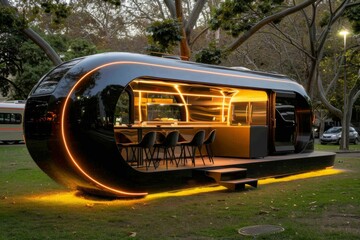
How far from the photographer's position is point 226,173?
10.7 metres

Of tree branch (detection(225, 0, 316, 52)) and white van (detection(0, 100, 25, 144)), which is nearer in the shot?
tree branch (detection(225, 0, 316, 52))

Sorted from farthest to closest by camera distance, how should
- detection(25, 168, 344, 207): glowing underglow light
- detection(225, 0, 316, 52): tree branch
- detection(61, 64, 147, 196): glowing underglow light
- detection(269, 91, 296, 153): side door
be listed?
1. detection(225, 0, 316, 52): tree branch
2. detection(269, 91, 296, 153): side door
3. detection(25, 168, 344, 207): glowing underglow light
4. detection(61, 64, 147, 196): glowing underglow light

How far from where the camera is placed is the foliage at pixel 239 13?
16422 mm

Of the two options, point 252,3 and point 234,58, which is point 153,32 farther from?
point 234,58

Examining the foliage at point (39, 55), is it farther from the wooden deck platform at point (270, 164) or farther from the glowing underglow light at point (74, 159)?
the glowing underglow light at point (74, 159)

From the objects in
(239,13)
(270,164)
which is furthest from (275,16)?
(270,164)

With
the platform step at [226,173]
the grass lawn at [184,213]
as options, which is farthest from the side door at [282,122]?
the platform step at [226,173]

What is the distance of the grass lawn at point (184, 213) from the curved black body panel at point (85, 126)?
47 cm

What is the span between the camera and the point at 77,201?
9.22 meters

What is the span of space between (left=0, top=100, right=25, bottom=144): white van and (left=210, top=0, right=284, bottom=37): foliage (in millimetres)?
18716

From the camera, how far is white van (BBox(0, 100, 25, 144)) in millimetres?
31109

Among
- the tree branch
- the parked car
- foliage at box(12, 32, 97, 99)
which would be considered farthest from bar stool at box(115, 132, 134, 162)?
the parked car

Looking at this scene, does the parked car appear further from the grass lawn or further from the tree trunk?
the grass lawn

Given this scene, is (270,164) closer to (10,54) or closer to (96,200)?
(96,200)
